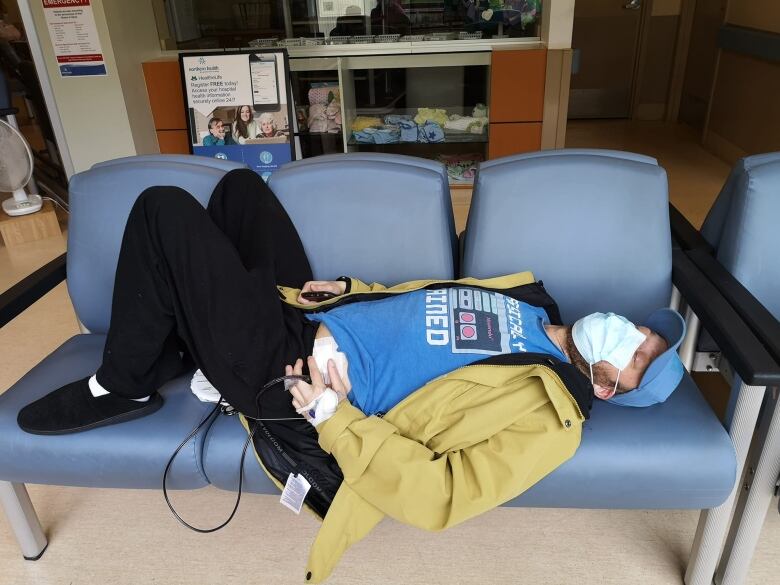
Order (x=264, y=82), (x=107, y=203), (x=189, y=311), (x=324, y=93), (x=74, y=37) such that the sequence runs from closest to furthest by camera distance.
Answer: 1. (x=189, y=311)
2. (x=107, y=203)
3. (x=264, y=82)
4. (x=74, y=37)
5. (x=324, y=93)

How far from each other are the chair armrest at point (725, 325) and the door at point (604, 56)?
4791 mm

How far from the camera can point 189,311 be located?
4.57 ft

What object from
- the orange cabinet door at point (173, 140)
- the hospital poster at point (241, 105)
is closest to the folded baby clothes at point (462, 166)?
the hospital poster at point (241, 105)

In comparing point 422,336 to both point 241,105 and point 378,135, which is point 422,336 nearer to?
point 241,105

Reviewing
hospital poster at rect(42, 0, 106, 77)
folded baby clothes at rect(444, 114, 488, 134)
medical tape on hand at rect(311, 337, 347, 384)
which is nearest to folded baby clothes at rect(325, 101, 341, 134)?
folded baby clothes at rect(444, 114, 488, 134)

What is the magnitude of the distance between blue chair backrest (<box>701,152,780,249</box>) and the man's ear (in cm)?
57

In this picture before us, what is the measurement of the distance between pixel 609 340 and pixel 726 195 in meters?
0.57

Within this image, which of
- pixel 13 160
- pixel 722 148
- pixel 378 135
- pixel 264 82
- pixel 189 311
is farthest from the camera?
pixel 722 148

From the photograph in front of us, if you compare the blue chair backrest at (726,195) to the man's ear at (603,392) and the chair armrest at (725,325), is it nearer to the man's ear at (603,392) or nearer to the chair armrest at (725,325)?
the chair armrest at (725,325)

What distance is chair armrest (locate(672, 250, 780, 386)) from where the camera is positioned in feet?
3.80

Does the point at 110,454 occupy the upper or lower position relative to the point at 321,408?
lower

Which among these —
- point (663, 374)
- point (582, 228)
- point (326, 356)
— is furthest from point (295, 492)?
point (582, 228)

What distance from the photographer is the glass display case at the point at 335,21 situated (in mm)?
3482

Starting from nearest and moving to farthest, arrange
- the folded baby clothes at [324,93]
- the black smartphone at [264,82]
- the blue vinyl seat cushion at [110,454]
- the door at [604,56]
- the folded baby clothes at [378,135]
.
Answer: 1. the blue vinyl seat cushion at [110,454]
2. the black smartphone at [264,82]
3. the folded baby clothes at [324,93]
4. the folded baby clothes at [378,135]
5. the door at [604,56]
